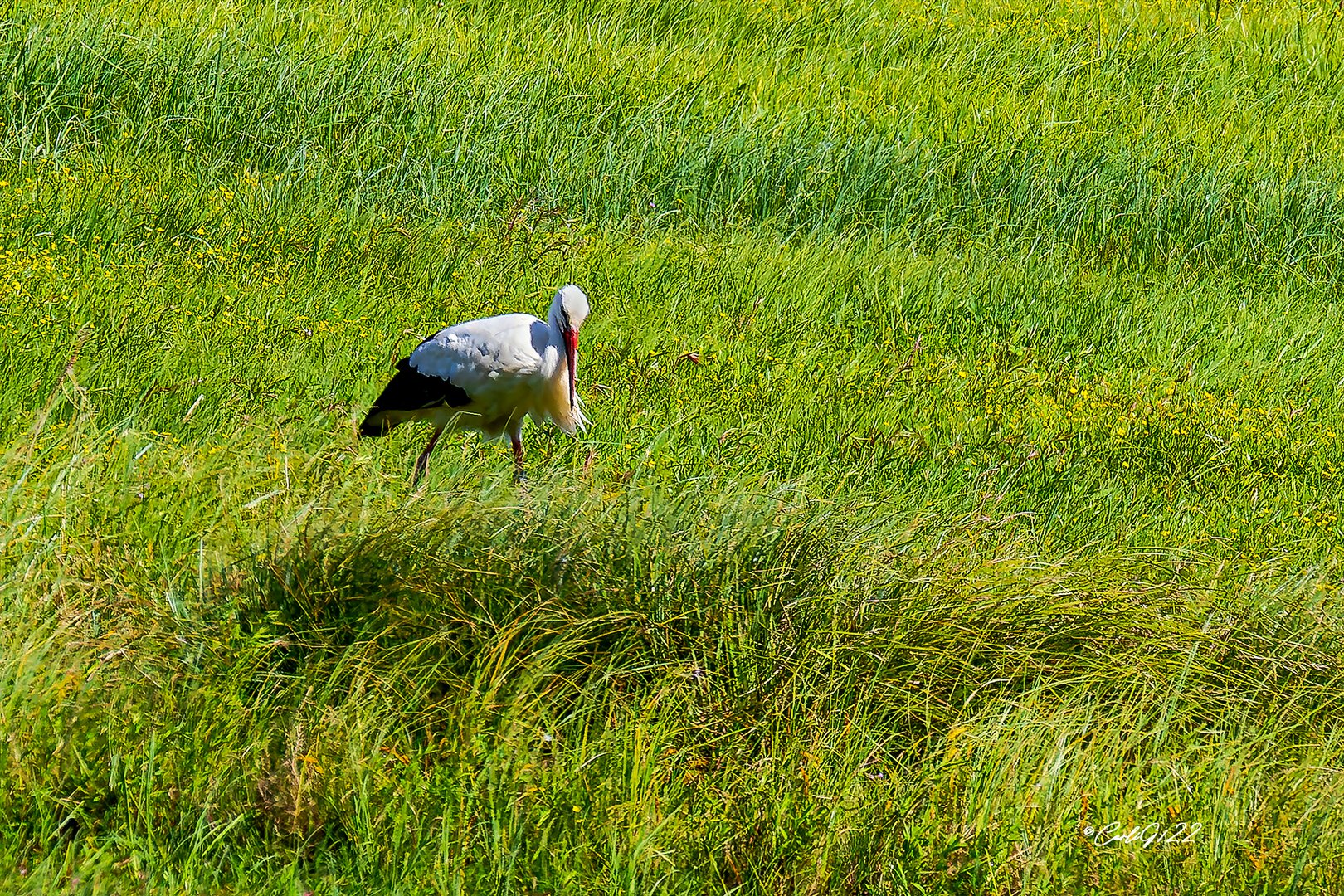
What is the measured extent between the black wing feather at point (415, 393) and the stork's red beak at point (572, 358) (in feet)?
1.36

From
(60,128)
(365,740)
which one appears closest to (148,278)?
(60,128)

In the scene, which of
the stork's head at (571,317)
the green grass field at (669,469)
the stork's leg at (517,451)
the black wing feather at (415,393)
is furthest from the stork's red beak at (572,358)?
the black wing feather at (415,393)

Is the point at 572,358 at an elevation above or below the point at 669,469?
above

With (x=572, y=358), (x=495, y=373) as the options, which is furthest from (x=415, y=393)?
(x=572, y=358)

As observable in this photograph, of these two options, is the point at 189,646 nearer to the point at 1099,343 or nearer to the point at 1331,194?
the point at 1099,343

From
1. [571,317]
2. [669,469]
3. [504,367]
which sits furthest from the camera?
[571,317]

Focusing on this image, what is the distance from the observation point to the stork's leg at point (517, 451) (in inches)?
177

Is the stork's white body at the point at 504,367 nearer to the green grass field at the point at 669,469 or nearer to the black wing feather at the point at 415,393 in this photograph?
the black wing feather at the point at 415,393

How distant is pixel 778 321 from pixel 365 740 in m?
4.28

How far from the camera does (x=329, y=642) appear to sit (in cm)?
323

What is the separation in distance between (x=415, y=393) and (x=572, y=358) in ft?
2.03

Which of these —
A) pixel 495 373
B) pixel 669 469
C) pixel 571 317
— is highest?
pixel 571 317

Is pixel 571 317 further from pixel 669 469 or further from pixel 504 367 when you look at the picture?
pixel 669 469

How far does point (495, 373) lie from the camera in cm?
512
